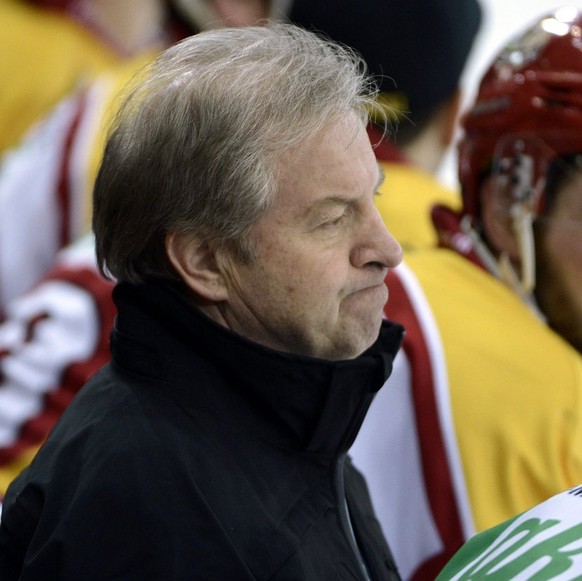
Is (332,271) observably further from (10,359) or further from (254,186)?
(10,359)

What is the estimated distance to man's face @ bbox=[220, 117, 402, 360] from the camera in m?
1.44

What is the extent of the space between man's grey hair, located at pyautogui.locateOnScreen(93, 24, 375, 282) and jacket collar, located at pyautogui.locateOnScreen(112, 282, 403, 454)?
53 mm

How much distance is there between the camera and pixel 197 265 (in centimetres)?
146

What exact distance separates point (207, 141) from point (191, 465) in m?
0.33

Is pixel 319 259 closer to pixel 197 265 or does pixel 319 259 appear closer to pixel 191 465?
pixel 197 265

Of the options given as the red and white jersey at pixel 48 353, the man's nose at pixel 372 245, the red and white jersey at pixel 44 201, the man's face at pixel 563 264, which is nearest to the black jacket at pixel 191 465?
the man's nose at pixel 372 245

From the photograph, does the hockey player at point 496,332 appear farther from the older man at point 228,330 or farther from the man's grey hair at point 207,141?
the man's grey hair at point 207,141

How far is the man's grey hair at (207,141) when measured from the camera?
140cm

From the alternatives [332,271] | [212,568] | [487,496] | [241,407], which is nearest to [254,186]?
[332,271]

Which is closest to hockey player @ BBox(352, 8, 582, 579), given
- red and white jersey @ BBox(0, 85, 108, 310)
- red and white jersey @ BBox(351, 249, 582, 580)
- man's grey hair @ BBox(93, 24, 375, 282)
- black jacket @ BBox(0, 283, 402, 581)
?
red and white jersey @ BBox(351, 249, 582, 580)

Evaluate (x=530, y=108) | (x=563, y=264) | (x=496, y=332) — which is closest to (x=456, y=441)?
(x=496, y=332)

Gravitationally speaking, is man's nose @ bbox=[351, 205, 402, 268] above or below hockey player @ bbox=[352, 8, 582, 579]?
above

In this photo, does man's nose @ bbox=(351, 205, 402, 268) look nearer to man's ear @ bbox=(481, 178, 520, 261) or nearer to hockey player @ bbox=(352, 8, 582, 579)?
hockey player @ bbox=(352, 8, 582, 579)

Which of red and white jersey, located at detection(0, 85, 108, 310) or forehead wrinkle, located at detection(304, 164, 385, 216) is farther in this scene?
red and white jersey, located at detection(0, 85, 108, 310)
